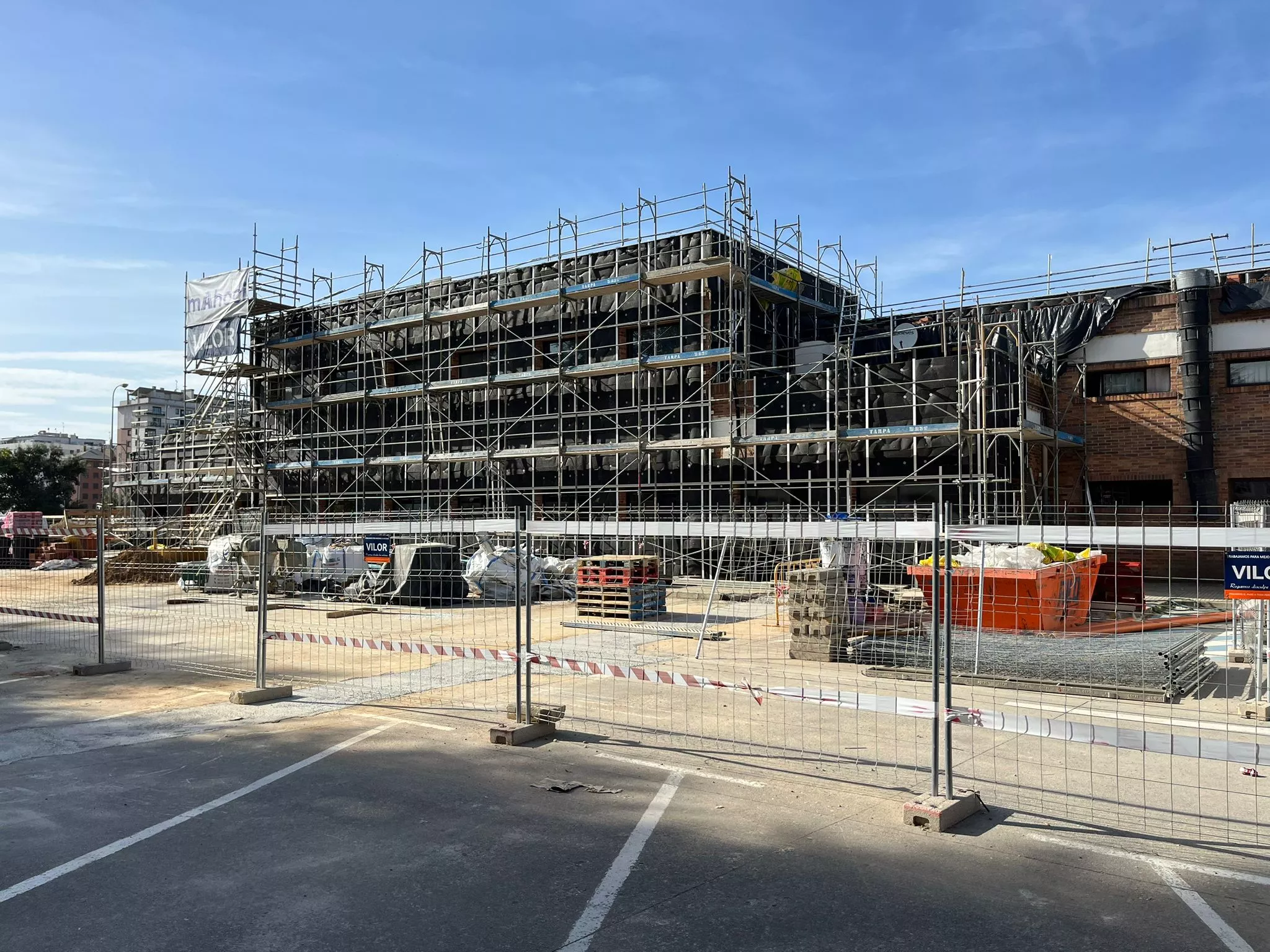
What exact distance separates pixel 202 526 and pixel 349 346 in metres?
9.09

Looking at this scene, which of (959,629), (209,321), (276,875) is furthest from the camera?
(209,321)

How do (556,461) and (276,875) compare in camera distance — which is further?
(556,461)

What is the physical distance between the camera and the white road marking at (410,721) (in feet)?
27.7

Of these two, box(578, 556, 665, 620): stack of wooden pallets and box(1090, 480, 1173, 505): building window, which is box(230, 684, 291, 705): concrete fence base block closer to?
box(578, 556, 665, 620): stack of wooden pallets

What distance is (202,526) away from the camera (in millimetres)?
35781

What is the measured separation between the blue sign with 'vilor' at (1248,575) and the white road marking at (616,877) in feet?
18.8

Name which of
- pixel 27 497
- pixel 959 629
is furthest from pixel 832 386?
pixel 27 497

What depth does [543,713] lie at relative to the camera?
812 centimetres

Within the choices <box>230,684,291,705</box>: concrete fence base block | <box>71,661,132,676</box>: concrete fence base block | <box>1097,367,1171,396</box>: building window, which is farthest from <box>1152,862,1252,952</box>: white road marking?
<box>1097,367,1171,396</box>: building window

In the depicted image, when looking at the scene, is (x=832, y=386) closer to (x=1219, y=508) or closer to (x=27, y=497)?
(x=1219, y=508)

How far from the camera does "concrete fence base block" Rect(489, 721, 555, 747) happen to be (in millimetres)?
7809

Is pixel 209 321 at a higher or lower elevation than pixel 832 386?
higher

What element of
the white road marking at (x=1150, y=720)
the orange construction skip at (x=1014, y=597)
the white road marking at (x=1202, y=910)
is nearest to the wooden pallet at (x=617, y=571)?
the orange construction skip at (x=1014, y=597)

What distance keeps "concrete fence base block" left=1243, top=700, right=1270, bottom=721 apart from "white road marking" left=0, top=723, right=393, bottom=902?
8.37 meters
